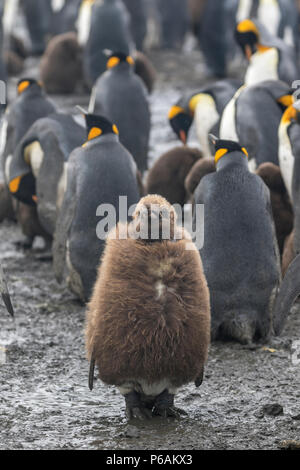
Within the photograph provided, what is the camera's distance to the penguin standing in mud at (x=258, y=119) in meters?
5.69

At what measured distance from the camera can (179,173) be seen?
582 centimetres

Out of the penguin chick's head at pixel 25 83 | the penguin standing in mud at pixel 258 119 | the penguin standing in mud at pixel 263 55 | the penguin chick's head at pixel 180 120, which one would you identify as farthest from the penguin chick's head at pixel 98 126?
the penguin standing in mud at pixel 263 55

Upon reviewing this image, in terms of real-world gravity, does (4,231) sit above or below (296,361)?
above

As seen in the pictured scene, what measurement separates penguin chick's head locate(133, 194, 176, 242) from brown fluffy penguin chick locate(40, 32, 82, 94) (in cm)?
683

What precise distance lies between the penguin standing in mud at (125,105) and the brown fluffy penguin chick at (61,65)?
116 inches

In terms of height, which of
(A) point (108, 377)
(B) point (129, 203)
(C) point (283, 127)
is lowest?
(A) point (108, 377)

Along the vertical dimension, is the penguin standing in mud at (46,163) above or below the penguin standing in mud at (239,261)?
above

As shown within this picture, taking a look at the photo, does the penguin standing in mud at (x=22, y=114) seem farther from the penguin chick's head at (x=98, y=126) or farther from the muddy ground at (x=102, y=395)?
the muddy ground at (x=102, y=395)

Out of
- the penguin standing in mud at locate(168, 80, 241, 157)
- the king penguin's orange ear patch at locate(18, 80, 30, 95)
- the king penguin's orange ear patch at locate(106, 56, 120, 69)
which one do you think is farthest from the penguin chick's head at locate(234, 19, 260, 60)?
the king penguin's orange ear patch at locate(18, 80, 30, 95)

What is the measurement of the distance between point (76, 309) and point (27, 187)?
1170 millimetres

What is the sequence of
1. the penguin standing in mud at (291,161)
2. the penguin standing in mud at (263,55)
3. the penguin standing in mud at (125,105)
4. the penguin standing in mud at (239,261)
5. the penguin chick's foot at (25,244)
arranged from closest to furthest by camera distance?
the penguin standing in mud at (239,261), the penguin standing in mud at (291,161), the penguin chick's foot at (25,244), the penguin standing in mud at (125,105), the penguin standing in mud at (263,55)

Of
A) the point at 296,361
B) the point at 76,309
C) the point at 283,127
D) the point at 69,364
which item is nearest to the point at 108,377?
the point at 69,364

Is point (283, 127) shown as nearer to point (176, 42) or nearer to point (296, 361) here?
point (296, 361)
